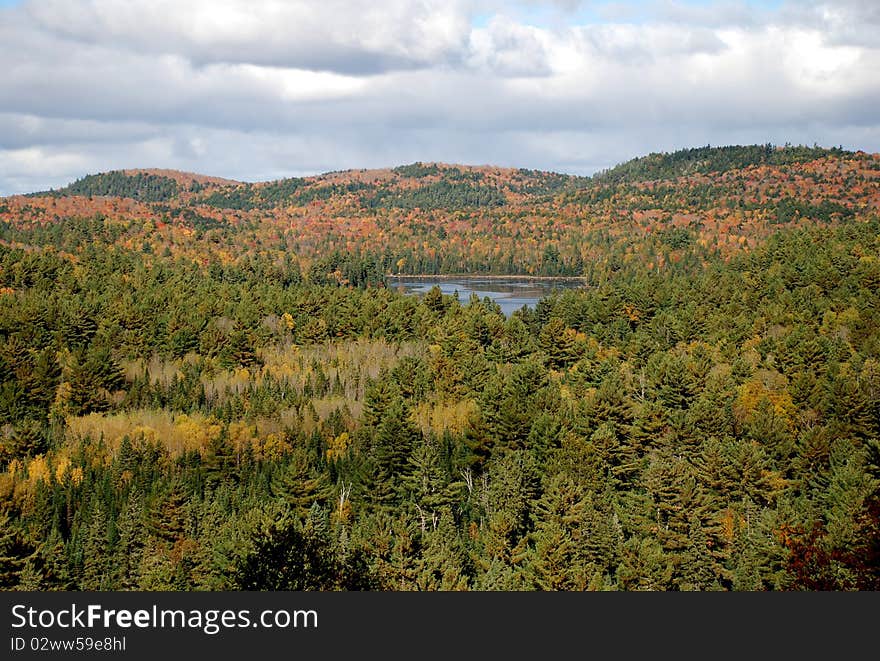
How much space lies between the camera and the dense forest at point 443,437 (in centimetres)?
3703

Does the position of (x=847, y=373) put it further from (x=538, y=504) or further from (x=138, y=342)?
(x=138, y=342)

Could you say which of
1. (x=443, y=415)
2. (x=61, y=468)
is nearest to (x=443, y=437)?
(x=443, y=415)

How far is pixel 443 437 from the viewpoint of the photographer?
69812mm

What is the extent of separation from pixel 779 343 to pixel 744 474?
32752 millimetres

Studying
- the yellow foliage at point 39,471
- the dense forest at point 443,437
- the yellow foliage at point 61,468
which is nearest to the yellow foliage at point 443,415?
the dense forest at point 443,437

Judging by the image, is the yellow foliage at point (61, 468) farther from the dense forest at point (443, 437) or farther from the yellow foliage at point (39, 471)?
the yellow foliage at point (39, 471)

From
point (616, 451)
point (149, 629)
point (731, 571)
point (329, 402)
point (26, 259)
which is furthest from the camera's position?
point (26, 259)

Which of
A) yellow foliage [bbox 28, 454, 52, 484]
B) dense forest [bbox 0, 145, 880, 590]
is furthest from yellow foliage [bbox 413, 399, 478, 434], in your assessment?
yellow foliage [bbox 28, 454, 52, 484]

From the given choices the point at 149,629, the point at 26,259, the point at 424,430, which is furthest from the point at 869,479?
the point at 26,259

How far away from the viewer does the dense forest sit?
3703 centimetres

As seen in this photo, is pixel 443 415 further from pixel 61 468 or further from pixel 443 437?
pixel 61 468

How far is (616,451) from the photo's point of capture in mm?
53938

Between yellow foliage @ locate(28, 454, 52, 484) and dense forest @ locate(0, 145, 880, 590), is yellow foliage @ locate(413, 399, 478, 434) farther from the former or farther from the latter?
yellow foliage @ locate(28, 454, 52, 484)

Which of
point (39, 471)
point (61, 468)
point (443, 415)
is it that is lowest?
Result: point (39, 471)
